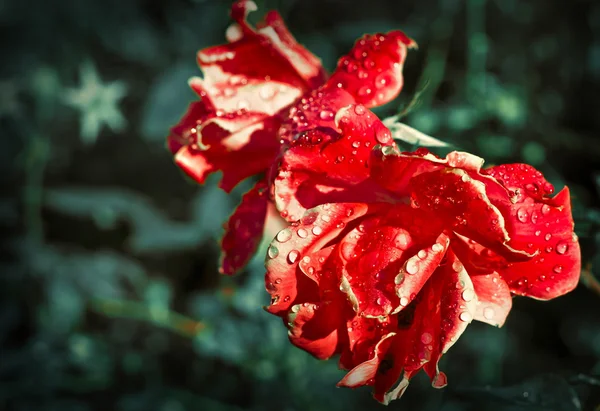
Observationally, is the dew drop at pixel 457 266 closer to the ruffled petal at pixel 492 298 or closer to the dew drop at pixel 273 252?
the ruffled petal at pixel 492 298

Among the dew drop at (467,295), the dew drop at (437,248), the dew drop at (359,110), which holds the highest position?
the dew drop at (359,110)

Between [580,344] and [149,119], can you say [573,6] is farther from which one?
[149,119]

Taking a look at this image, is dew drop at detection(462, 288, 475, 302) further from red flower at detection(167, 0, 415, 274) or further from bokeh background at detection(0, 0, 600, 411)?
bokeh background at detection(0, 0, 600, 411)

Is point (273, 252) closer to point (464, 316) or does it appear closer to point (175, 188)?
point (464, 316)

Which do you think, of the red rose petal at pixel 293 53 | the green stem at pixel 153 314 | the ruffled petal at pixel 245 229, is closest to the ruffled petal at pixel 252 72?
the red rose petal at pixel 293 53

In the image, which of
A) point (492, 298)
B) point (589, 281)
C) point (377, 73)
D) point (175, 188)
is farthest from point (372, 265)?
point (175, 188)

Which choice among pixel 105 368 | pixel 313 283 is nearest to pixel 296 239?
pixel 313 283

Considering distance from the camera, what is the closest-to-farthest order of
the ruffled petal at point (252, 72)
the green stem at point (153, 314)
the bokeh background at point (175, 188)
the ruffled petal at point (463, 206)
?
the ruffled petal at point (463, 206) < the ruffled petal at point (252, 72) < the bokeh background at point (175, 188) < the green stem at point (153, 314)

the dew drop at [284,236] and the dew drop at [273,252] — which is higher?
the dew drop at [284,236]
